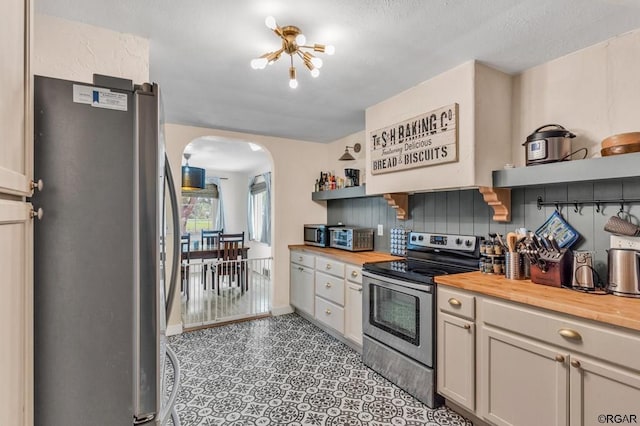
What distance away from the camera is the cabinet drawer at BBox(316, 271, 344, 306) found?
3170mm

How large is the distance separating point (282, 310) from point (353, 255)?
1428 millimetres

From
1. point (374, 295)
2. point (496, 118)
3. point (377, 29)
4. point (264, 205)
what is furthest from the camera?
point (264, 205)

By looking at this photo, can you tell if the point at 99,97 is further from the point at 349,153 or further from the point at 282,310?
the point at 282,310

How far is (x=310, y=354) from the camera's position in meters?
2.96

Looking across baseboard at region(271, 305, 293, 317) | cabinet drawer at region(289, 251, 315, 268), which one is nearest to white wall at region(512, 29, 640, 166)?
cabinet drawer at region(289, 251, 315, 268)

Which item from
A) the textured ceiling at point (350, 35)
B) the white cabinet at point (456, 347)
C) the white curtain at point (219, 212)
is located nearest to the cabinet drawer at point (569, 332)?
the white cabinet at point (456, 347)

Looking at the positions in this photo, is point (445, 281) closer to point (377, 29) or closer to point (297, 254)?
point (377, 29)

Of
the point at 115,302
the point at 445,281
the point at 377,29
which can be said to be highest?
the point at 377,29

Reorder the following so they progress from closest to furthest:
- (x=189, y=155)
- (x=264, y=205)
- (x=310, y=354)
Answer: (x=310, y=354)
(x=189, y=155)
(x=264, y=205)

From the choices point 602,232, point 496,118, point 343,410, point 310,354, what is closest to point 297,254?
point 310,354

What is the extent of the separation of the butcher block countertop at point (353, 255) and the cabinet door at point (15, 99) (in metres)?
2.38

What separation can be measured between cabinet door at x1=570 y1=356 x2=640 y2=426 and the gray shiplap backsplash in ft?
2.37

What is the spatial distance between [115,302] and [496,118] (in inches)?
96.6

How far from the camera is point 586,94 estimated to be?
196 cm
